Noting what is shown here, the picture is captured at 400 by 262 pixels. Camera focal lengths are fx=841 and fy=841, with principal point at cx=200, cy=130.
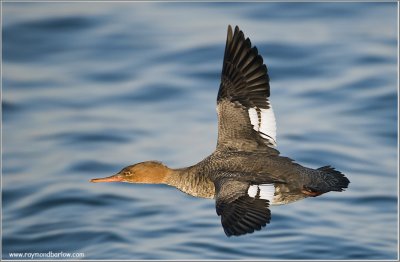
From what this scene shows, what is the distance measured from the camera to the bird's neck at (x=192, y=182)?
7.26 meters

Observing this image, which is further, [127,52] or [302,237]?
[127,52]

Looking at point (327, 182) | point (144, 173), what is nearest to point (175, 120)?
point (144, 173)

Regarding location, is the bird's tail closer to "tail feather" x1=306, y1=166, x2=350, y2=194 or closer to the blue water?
"tail feather" x1=306, y1=166, x2=350, y2=194

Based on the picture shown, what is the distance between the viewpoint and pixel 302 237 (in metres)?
9.38

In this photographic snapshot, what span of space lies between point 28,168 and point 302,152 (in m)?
3.63

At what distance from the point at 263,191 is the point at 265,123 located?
1004 millimetres

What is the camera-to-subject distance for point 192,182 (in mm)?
7395

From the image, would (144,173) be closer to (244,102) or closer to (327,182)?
(244,102)

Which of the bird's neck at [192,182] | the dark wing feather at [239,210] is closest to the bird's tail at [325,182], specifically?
the dark wing feather at [239,210]

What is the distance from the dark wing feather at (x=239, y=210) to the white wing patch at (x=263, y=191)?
41 millimetres

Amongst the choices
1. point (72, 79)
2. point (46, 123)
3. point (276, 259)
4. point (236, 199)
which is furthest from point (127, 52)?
point (236, 199)

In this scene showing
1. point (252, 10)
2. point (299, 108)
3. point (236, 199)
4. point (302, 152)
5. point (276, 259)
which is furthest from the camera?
point (252, 10)

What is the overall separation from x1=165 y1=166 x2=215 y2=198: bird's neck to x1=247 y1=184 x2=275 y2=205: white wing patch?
679mm

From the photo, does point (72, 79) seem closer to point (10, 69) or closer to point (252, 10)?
point (10, 69)
